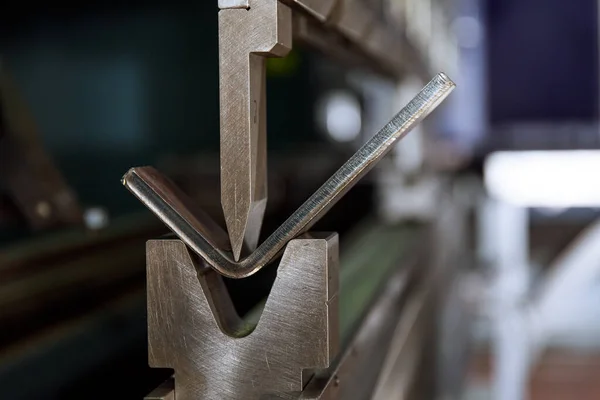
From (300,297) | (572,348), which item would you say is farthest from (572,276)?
(300,297)

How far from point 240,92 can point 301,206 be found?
9 cm

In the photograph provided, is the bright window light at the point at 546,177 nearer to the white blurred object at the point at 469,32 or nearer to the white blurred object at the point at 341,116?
the white blurred object at the point at 341,116

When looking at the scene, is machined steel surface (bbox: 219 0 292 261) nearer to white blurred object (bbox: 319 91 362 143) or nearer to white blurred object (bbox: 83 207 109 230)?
white blurred object (bbox: 83 207 109 230)

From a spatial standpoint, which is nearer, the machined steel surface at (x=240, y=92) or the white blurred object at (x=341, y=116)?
the machined steel surface at (x=240, y=92)

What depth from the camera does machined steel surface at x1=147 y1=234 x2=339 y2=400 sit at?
55 cm

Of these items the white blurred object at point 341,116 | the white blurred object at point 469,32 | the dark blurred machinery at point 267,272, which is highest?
the white blurred object at point 469,32

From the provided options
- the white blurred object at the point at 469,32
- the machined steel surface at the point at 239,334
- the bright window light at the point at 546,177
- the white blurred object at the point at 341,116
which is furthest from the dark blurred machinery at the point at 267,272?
the white blurred object at the point at 469,32

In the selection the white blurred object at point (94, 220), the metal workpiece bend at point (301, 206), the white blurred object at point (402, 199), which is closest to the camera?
the metal workpiece bend at point (301, 206)

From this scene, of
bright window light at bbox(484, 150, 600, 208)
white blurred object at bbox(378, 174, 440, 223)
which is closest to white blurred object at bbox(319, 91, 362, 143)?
bright window light at bbox(484, 150, 600, 208)

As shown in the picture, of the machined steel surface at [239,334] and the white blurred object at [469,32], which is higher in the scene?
the white blurred object at [469,32]

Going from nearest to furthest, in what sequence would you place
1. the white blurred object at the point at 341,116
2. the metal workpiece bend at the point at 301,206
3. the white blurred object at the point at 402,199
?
1. the metal workpiece bend at the point at 301,206
2. the white blurred object at the point at 402,199
3. the white blurred object at the point at 341,116

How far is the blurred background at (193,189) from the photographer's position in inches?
43.1

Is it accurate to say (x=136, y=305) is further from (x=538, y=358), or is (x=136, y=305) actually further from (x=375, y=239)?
(x=538, y=358)

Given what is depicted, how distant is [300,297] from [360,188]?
1482 mm
